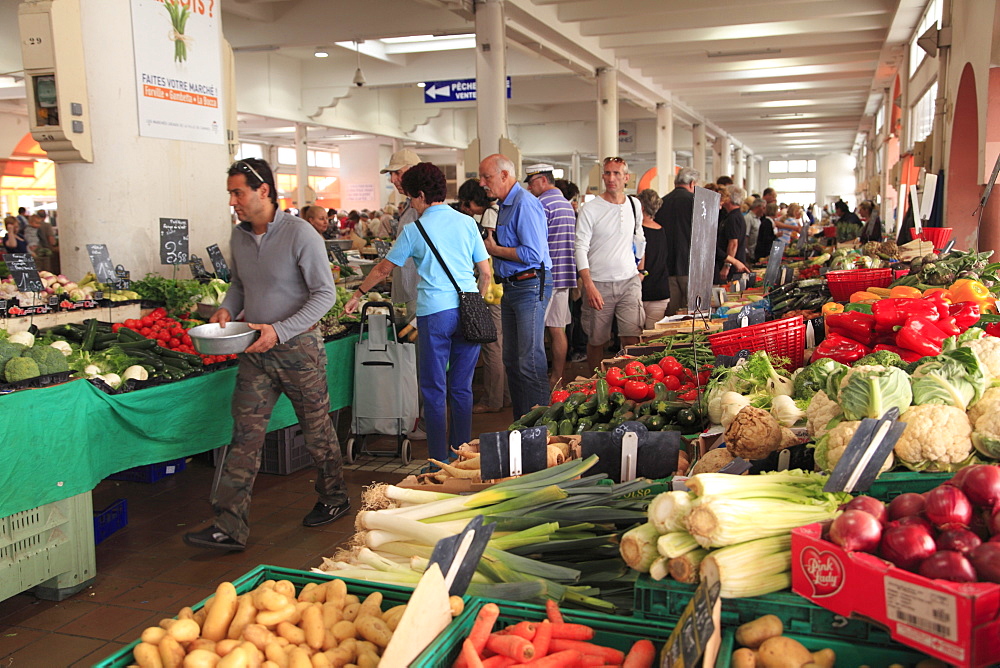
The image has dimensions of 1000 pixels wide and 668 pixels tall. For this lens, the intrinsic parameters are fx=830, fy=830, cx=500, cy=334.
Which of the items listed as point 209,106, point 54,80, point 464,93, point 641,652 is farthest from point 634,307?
point 464,93

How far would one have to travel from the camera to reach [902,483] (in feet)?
6.27

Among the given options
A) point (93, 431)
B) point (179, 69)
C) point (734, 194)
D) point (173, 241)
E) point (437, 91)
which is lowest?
point (93, 431)

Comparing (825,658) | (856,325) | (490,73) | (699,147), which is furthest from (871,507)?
(699,147)

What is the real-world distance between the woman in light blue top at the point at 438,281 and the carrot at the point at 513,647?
10.1 feet

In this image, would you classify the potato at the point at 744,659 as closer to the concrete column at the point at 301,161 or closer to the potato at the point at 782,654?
the potato at the point at 782,654

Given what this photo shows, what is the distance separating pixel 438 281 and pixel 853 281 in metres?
2.35

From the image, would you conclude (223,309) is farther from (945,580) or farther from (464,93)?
(464,93)

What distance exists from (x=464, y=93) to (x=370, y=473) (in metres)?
12.2

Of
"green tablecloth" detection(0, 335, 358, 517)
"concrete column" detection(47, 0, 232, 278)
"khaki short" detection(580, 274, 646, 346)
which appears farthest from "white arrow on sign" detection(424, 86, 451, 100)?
"green tablecloth" detection(0, 335, 358, 517)

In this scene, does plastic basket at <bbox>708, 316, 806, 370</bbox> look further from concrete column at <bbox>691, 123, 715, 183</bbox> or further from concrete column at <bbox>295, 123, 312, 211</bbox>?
concrete column at <bbox>691, 123, 715, 183</bbox>

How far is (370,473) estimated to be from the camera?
550 cm

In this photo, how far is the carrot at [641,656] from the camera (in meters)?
1.60

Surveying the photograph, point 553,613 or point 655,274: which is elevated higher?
point 655,274

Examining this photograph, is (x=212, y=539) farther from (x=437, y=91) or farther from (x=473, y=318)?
(x=437, y=91)
